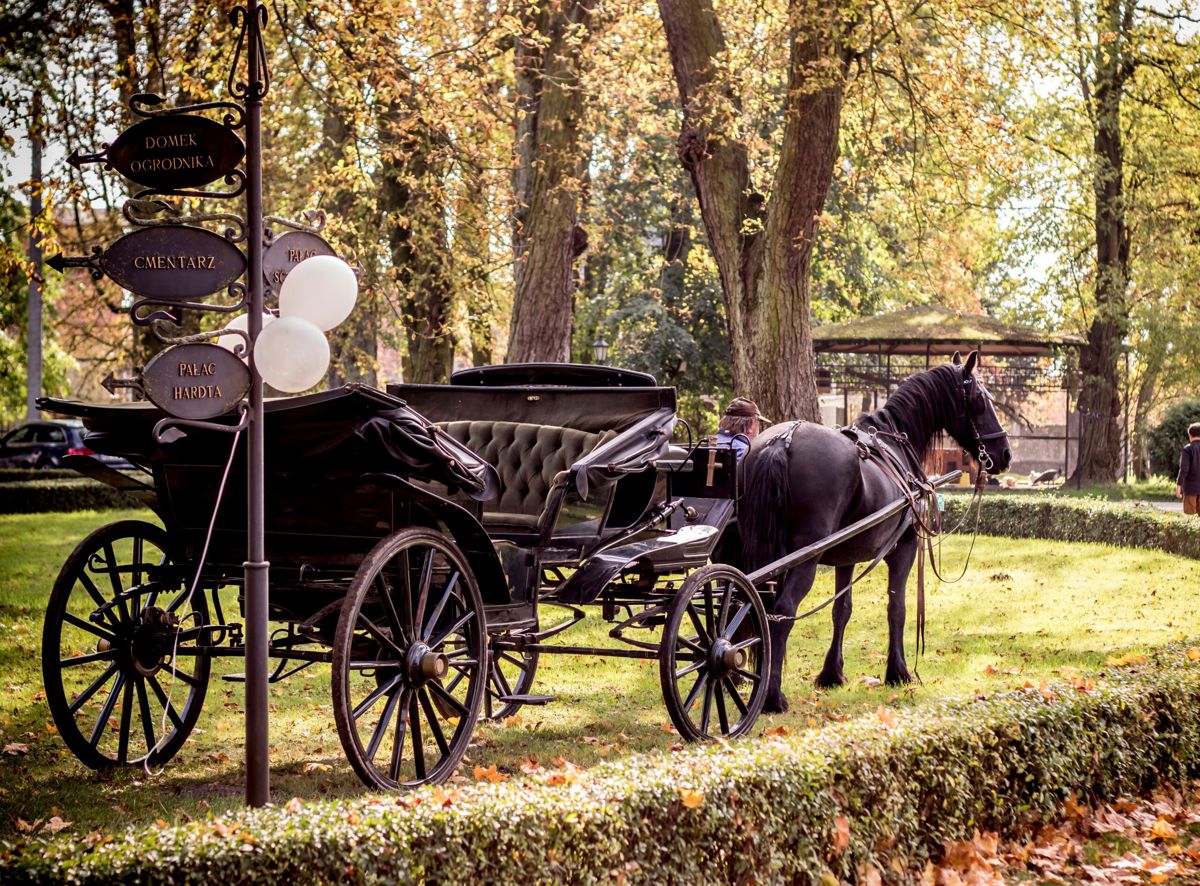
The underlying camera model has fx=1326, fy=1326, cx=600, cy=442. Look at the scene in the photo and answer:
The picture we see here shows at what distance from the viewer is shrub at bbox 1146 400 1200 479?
3409 centimetres

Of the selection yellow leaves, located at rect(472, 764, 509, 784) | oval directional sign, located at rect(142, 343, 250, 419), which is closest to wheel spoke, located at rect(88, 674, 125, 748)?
yellow leaves, located at rect(472, 764, 509, 784)

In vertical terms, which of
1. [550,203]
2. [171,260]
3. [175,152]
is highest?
[550,203]

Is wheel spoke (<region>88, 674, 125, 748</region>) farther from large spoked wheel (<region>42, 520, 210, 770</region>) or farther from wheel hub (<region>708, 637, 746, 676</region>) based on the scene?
wheel hub (<region>708, 637, 746, 676</region>)

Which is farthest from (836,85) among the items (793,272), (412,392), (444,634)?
(444,634)

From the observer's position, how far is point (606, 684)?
9805 mm

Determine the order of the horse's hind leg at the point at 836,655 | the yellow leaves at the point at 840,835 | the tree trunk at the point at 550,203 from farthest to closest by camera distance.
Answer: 1. the tree trunk at the point at 550,203
2. the horse's hind leg at the point at 836,655
3. the yellow leaves at the point at 840,835

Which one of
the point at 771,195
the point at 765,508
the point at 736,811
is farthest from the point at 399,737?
the point at 771,195

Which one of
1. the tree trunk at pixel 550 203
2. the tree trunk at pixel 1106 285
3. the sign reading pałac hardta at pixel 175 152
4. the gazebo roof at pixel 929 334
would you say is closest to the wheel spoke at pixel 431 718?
the sign reading pałac hardta at pixel 175 152

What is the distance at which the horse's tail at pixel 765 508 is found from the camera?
835 centimetres

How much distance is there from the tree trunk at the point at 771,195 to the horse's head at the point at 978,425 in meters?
5.62

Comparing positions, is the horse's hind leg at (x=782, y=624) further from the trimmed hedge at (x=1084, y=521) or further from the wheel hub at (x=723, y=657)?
the trimmed hedge at (x=1084, y=521)

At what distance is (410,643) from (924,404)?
16.3 ft

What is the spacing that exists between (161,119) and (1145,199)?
27.5 metres

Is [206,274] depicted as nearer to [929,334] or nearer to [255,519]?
[255,519]
